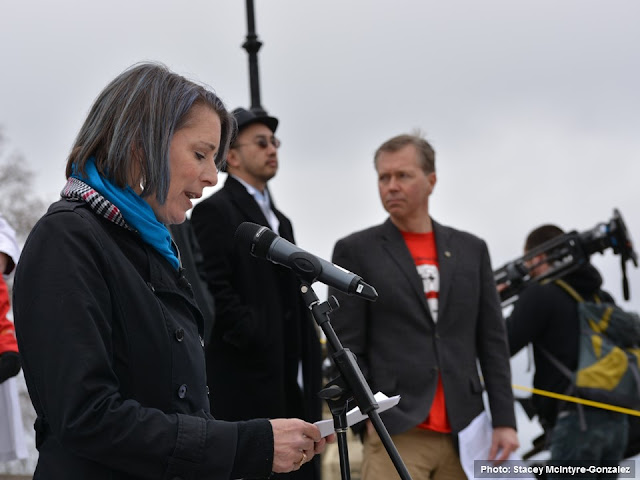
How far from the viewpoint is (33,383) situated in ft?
7.46

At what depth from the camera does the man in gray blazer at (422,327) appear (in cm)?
452

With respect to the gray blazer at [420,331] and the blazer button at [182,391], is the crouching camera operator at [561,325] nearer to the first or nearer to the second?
the gray blazer at [420,331]

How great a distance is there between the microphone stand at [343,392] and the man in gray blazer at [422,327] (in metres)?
1.83

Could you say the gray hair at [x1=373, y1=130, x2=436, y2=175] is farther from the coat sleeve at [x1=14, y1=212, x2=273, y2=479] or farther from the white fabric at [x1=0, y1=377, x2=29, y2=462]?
the coat sleeve at [x1=14, y1=212, x2=273, y2=479]

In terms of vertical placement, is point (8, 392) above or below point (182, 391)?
above

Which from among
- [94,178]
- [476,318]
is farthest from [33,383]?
[476,318]

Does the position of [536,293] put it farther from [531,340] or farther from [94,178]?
[94,178]

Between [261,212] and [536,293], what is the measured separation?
2273 millimetres

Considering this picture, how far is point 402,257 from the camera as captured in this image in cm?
475

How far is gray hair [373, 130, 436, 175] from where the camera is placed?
5090mm

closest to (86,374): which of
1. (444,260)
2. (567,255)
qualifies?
(444,260)

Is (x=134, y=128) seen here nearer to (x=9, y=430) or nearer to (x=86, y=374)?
(x=86, y=374)

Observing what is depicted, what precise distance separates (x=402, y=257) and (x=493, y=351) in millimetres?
A: 676

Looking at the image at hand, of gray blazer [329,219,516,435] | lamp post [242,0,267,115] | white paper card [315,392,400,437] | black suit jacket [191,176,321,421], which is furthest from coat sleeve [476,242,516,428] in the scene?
lamp post [242,0,267,115]
